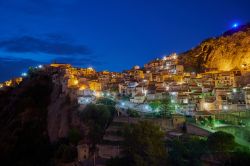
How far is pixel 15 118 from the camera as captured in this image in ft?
158

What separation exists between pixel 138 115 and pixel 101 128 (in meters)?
4.13

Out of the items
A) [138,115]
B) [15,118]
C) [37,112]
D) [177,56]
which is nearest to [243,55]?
[177,56]

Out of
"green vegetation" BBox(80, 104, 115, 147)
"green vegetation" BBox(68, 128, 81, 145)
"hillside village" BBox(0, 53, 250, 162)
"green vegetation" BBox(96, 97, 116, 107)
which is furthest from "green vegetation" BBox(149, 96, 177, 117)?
"green vegetation" BBox(68, 128, 81, 145)

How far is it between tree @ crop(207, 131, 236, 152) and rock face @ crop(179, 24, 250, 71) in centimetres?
2747

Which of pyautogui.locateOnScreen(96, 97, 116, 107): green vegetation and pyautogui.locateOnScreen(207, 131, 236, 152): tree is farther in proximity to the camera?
pyautogui.locateOnScreen(96, 97, 116, 107): green vegetation

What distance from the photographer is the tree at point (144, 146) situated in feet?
74.9

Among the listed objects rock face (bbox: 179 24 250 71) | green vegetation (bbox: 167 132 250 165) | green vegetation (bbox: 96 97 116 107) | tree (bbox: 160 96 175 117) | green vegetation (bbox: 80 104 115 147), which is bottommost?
green vegetation (bbox: 167 132 250 165)

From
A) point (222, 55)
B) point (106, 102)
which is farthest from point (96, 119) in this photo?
point (222, 55)

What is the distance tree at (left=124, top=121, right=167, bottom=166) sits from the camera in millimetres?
22828

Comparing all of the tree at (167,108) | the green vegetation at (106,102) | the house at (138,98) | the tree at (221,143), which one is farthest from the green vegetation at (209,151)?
the house at (138,98)

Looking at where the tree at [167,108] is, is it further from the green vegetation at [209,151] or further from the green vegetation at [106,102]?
the green vegetation at [209,151]

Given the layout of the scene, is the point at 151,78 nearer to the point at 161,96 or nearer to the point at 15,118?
the point at 161,96

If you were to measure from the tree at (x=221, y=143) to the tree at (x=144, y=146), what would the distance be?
3.55 m

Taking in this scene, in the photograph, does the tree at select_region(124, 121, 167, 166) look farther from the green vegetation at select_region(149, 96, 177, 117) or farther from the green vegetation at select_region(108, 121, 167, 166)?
the green vegetation at select_region(149, 96, 177, 117)
